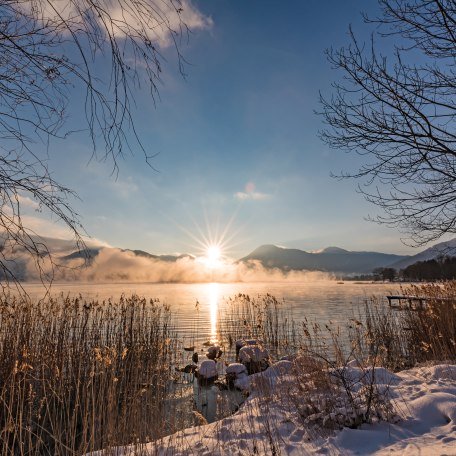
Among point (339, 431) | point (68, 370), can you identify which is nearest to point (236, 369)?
point (68, 370)

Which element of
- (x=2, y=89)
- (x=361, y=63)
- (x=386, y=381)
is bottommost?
(x=386, y=381)

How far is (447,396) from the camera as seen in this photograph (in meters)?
4.25

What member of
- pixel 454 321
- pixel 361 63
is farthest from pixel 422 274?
pixel 361 63

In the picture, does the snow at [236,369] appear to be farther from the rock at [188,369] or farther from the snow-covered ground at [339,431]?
the snow-covered ground at [339,431]

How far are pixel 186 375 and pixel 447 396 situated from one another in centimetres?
753

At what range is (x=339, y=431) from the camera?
3.89 metres

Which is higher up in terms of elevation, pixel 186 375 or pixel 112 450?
pixel 112 450

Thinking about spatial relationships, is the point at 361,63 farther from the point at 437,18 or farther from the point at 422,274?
the point at 422,274

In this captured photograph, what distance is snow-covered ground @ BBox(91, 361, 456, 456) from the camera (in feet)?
11.4

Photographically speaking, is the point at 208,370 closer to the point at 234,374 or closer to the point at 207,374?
the point at 207,374

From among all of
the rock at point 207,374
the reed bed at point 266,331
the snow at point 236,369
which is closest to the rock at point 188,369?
the rock at point 207,374

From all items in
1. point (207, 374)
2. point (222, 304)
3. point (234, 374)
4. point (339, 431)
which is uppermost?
point (339, 431)

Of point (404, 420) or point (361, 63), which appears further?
point (361, 63)

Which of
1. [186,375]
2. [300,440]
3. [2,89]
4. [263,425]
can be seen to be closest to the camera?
[2,89]
